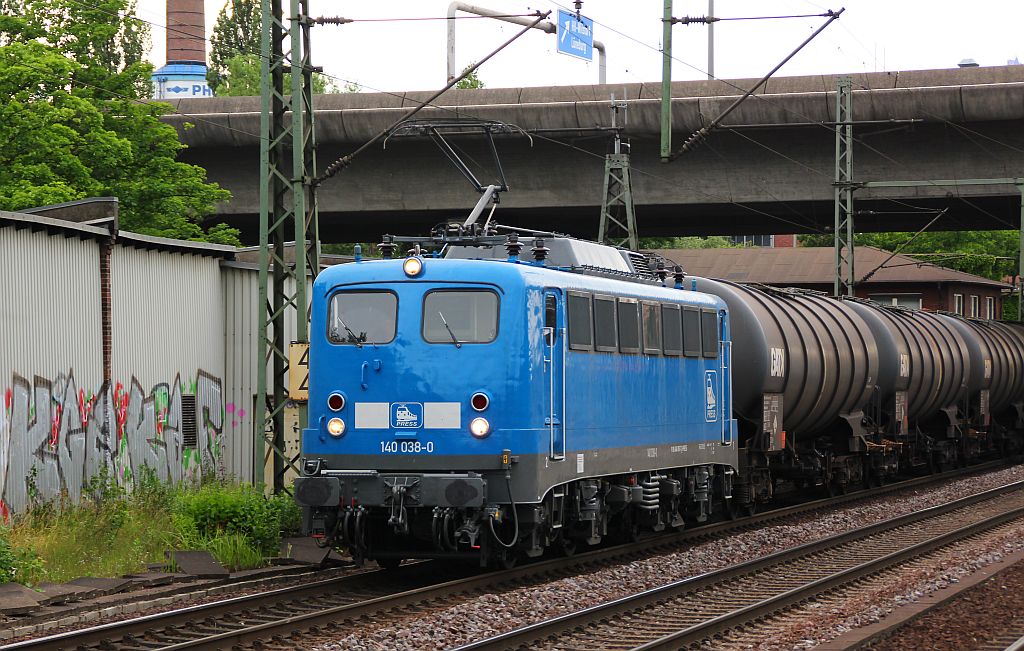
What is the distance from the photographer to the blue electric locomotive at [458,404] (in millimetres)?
14305

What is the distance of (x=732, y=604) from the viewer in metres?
13.9

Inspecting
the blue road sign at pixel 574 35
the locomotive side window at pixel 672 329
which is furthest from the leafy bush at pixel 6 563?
the blue road sign at pixel 574 35

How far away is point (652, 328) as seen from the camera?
56.6 feet

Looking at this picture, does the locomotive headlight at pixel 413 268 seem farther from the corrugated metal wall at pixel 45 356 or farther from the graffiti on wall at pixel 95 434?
the graffiti on wall at pixel 95 434

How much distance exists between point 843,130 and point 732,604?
22.5 meters

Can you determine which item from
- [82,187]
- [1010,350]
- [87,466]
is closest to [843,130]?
[1010,350]

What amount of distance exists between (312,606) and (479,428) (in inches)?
89.9

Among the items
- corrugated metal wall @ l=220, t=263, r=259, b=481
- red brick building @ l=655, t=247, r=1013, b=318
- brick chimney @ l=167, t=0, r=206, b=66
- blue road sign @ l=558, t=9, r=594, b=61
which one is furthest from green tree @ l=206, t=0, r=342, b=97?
corrugated metal wall @ l=220, t=263, r=259, b=481

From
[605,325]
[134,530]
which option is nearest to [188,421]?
[134,530]

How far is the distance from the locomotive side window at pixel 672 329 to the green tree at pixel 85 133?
16.9m

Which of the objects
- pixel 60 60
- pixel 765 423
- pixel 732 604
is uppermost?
pixel 60 60

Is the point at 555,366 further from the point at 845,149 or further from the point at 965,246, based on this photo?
the point at 965,246

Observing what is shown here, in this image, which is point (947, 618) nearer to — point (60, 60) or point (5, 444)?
point (5, 444)

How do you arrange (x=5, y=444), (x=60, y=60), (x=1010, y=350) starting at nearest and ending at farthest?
(x=5, y=444) → (x=60, y=60) → (x=1010, y=350)
